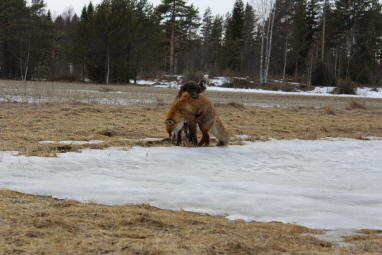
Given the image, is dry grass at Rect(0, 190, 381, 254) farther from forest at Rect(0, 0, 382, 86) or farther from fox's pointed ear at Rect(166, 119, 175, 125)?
forest at Rect(0, 0, 382, 86)

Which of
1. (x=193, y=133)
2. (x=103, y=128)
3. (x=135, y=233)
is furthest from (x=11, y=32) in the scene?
(x=135, y=233)

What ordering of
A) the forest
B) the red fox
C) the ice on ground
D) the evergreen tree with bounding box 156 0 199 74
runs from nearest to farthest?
the ice on ground < the red fox < the forest < the evergreen tree with bounding box 156 0 199 74

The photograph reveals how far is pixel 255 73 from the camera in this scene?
59781mm

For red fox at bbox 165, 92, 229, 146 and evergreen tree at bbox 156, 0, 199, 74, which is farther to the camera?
evergreen tree at bbox 156, 0, 199, 74


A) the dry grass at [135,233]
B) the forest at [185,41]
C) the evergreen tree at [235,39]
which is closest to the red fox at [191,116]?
the dry grass at [135,233]

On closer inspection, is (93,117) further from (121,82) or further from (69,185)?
(121,82)

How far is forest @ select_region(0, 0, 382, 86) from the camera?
45.8 meters

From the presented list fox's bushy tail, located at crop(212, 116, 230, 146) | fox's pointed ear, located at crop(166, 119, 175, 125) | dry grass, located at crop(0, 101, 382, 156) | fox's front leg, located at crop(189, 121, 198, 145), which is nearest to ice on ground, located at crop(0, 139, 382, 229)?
fox's bushy tail, located at crop(212, 116, 230, 146)

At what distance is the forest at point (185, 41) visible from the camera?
45844 millimetres

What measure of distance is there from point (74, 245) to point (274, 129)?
30.2 ft

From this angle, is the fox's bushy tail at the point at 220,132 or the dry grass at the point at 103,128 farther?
the fox's bushy tail at the point at 220,132

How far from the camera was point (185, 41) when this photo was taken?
210 feet

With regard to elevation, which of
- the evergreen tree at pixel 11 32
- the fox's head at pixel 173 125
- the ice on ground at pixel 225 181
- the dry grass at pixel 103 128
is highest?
the evergreen tree at pixel 11 32

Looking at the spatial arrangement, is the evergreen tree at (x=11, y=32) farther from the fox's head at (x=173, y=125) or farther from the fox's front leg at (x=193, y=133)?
the fox's head at (x=173, y=125)
